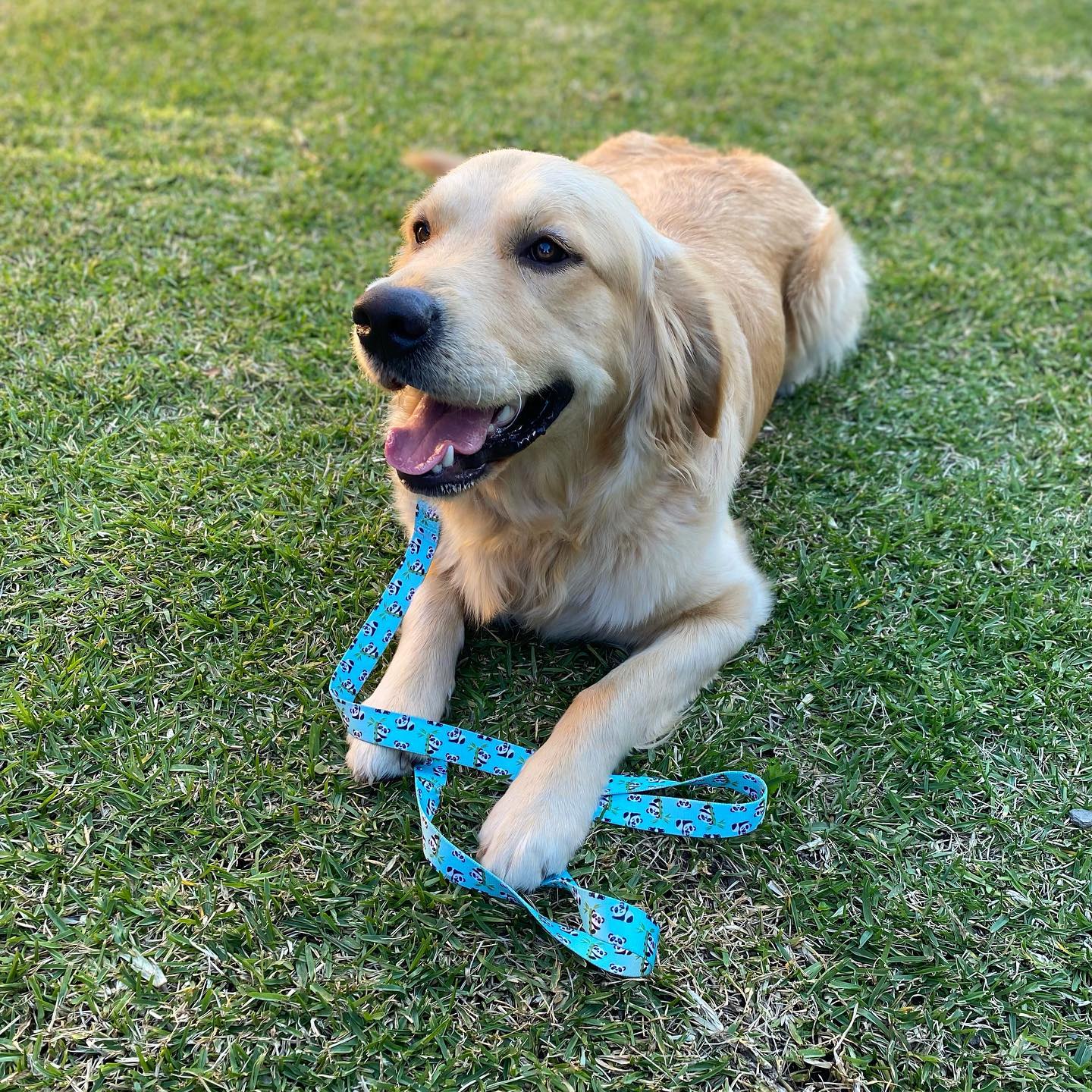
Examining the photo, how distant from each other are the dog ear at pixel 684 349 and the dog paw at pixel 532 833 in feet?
3.62

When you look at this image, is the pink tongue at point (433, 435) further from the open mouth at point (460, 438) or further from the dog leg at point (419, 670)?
the dog leg at point (419, 670)

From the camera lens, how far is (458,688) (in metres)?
2.75

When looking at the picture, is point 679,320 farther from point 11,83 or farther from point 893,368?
point 11,83

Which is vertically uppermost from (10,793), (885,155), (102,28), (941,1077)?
(102,28)

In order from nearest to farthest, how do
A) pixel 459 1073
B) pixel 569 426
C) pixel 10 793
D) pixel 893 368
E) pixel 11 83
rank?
pixel 459 1073
pixel 10 793
pixel 569 426
pixel 893 368
pixel 11 83

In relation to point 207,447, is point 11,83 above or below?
above

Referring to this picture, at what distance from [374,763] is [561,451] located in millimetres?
1005

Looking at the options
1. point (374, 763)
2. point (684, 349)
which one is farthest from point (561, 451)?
point (374, 763)

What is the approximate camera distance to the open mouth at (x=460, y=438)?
2.34 m

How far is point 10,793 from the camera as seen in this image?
2.31 m

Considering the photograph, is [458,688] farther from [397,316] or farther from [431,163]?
[431,163]

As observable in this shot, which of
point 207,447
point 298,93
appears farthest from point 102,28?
point 207,447

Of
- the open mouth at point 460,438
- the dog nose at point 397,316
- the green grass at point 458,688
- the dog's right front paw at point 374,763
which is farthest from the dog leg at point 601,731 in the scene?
the dog nose at point 397,316

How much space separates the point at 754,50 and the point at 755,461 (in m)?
4.67
